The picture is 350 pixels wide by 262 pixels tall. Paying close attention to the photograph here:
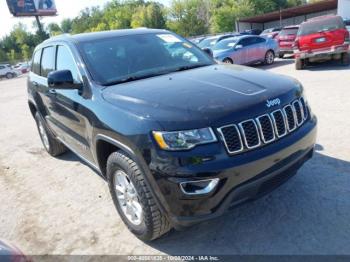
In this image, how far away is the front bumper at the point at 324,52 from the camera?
1156 cm

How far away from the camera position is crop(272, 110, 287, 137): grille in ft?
9.57

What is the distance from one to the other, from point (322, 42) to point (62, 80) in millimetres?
10540

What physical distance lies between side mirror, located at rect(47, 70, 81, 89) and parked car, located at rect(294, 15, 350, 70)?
10.2 meters

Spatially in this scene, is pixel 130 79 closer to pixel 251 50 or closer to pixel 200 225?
pixel 200 225

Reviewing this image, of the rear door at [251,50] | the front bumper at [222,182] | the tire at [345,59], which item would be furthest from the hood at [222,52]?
the front bumper at [222,182]

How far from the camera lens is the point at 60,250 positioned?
336cm

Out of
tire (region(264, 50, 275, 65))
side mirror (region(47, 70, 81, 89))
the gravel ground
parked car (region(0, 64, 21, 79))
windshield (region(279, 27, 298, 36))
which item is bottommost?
parked car (region(0, 64, 21, 79))

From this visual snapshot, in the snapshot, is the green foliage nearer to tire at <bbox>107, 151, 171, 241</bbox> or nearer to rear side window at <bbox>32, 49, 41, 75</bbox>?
rear side window at <bbox>32, 49, 41, 75</bbox>

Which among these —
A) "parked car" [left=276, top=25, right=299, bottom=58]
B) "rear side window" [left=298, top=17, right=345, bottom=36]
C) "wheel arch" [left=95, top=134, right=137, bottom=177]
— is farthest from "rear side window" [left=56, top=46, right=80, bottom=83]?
"parked car" [left=276, top=25, right=299, bottom=58]

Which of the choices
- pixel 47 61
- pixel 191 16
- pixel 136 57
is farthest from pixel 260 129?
pixel 191 16

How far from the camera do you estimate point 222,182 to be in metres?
2.61

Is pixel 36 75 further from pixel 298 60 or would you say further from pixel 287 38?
pixel 287 38

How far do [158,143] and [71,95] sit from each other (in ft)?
5.49

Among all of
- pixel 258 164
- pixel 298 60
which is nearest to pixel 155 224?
→ pixel 258 164
